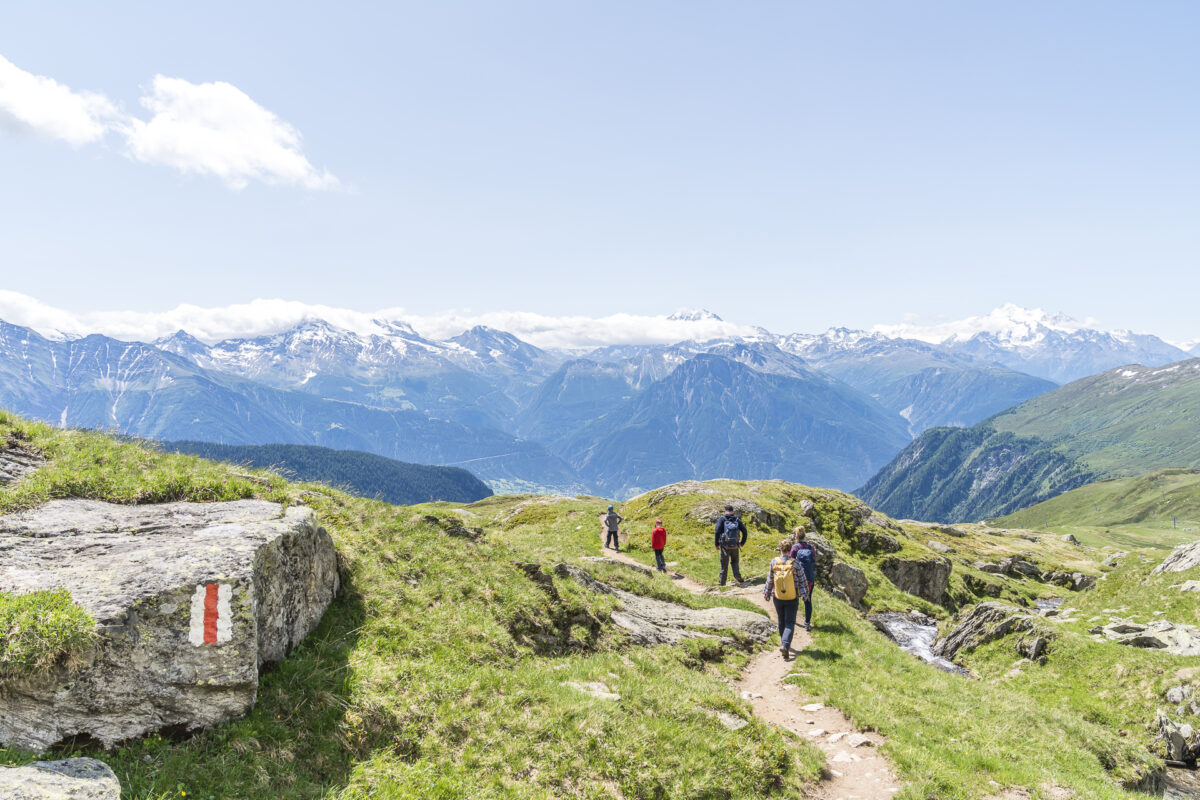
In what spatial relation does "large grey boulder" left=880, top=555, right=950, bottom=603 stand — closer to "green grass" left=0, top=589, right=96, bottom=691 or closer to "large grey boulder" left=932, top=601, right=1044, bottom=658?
"large grey boulder" left=932, top=601, right=1044, bottom=658

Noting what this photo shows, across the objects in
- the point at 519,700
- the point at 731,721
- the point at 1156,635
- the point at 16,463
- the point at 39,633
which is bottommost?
the point at 1156,635

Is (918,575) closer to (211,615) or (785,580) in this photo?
(785,580)

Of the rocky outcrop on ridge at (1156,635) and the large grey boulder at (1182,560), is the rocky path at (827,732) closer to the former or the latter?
the rocky outcrop on ridge at (1156,635)

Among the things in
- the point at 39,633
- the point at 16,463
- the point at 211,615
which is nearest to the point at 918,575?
the point at 211,615

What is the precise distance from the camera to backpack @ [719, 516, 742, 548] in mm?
32094

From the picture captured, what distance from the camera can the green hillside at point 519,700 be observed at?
10047mm

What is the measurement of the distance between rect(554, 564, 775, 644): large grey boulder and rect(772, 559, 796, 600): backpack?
9.70ft

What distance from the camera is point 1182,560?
122 ft

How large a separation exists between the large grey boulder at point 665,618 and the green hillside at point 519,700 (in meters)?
0.93

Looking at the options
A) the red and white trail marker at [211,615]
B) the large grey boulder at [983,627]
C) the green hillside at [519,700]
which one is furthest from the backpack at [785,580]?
the red and white trail marker at [211,615]

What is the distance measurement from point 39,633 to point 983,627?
39.5 meters

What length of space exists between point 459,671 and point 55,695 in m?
7.23

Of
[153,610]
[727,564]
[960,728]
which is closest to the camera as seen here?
[153,610]

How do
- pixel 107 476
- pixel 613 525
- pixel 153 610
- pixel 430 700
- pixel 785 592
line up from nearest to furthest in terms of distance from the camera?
pixel 153 610 < pixel 430 700 < pixel 107 476 < pixel 785 592 < pixel 613 525
